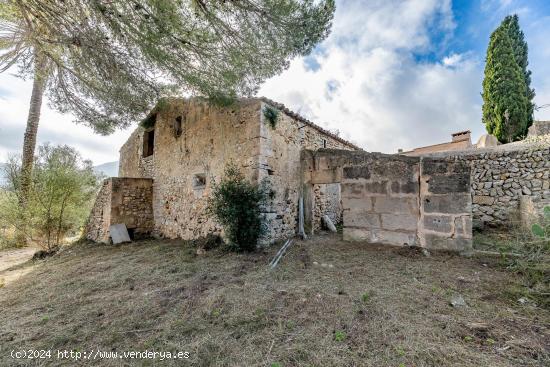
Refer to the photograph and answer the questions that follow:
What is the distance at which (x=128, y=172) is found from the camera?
36.6 ft

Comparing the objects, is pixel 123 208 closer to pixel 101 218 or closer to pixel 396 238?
pixel 101 218

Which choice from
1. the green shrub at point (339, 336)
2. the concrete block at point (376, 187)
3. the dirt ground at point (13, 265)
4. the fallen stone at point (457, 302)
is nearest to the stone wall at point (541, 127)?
the concrete block at point (376, 187)

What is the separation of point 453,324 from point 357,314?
0.88m

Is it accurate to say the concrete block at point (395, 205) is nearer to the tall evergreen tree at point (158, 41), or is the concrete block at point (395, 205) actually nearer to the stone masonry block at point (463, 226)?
the stone masonry block at point (463, 226)

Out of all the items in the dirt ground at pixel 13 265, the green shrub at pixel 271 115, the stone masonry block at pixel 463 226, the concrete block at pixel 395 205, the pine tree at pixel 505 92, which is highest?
the pine tree at pixel 505 92

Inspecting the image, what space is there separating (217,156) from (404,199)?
458 cm

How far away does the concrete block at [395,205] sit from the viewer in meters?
4.59

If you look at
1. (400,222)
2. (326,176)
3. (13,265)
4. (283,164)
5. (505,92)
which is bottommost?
(13,265)

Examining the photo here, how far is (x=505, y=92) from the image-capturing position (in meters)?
10.4

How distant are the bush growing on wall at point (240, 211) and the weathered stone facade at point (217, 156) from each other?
1.33 ft

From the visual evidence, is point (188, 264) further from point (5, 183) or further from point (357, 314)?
point (5, 183)

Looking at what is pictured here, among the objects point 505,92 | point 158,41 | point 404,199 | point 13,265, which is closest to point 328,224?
point 404,199

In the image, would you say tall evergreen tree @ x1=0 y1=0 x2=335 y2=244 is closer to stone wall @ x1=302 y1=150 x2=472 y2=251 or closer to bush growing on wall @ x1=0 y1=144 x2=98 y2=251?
stone wall @ x1=302 y1=150 x2=472 y2=251

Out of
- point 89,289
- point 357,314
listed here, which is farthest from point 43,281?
point 357,314
